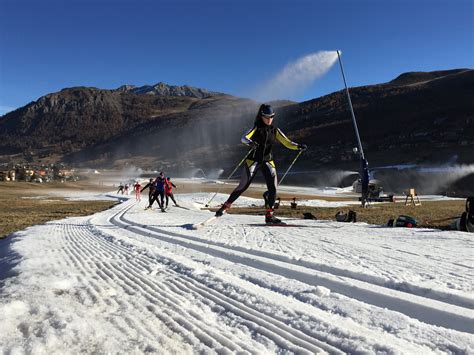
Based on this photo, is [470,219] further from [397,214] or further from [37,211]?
[37,211]

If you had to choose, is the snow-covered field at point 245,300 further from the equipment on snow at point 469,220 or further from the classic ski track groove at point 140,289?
the equipment on snow at point 469,220

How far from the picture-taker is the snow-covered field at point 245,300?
2.51 metres

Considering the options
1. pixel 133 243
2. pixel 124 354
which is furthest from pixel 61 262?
pixel 124 354

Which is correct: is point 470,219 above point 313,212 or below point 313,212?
above

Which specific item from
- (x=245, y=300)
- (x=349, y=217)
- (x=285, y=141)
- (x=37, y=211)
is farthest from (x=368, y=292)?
(x=37, y=211)

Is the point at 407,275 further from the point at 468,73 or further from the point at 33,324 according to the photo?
the point at 468,73

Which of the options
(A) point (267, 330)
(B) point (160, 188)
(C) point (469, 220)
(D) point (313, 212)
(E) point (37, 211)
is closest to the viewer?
(A) point (267, 330)

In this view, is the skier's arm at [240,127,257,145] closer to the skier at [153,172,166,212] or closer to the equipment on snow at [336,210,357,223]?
the equipment on snow at [336,210,357,223]

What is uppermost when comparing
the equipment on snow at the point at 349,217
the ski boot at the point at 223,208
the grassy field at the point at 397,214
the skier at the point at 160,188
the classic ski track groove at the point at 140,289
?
the skier at the point at 160,188

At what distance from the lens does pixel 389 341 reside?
8.02 ft

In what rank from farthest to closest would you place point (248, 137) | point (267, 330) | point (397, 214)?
1. point (397, 214)
2. point (248, 137)
3. point (267, 330)

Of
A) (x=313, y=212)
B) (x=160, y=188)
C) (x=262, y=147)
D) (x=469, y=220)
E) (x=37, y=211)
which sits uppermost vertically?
(x=262, y=147)

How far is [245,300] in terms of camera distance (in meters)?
3.36

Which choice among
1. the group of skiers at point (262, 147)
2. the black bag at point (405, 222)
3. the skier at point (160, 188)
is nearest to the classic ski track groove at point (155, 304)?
the group of skiers at point (262, 147)
